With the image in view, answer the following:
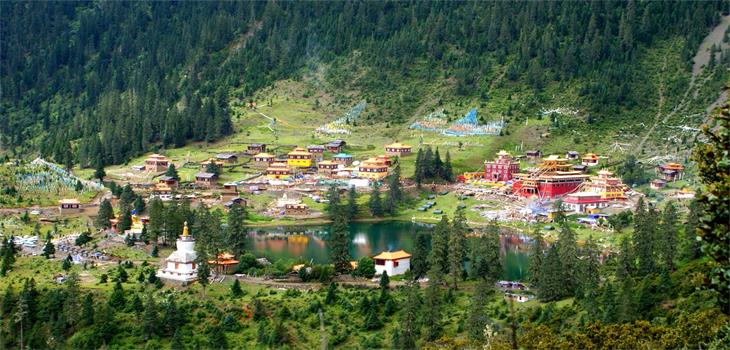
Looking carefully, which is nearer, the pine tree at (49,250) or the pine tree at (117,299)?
the pine tree at (117,299)

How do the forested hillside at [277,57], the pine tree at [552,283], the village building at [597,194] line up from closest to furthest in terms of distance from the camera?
the pine tree at [552,283], the village building at [597,194], the forested hillside at [277,57]

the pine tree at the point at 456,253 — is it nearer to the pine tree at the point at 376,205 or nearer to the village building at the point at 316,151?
the pine tree at the point at 376,205

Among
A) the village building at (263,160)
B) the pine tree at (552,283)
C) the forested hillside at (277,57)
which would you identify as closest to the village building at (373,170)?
the village building at (263,160)

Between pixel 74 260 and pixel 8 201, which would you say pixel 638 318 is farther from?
pixel 8 201

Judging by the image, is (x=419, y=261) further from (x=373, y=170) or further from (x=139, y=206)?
(x=373, y=170)

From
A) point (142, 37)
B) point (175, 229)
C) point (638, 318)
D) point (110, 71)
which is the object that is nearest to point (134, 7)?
point (142, 37)

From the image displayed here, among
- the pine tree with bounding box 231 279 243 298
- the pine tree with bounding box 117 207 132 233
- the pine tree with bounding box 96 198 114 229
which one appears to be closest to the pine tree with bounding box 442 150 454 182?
the pine tree with bounding box 117 207 132 233
